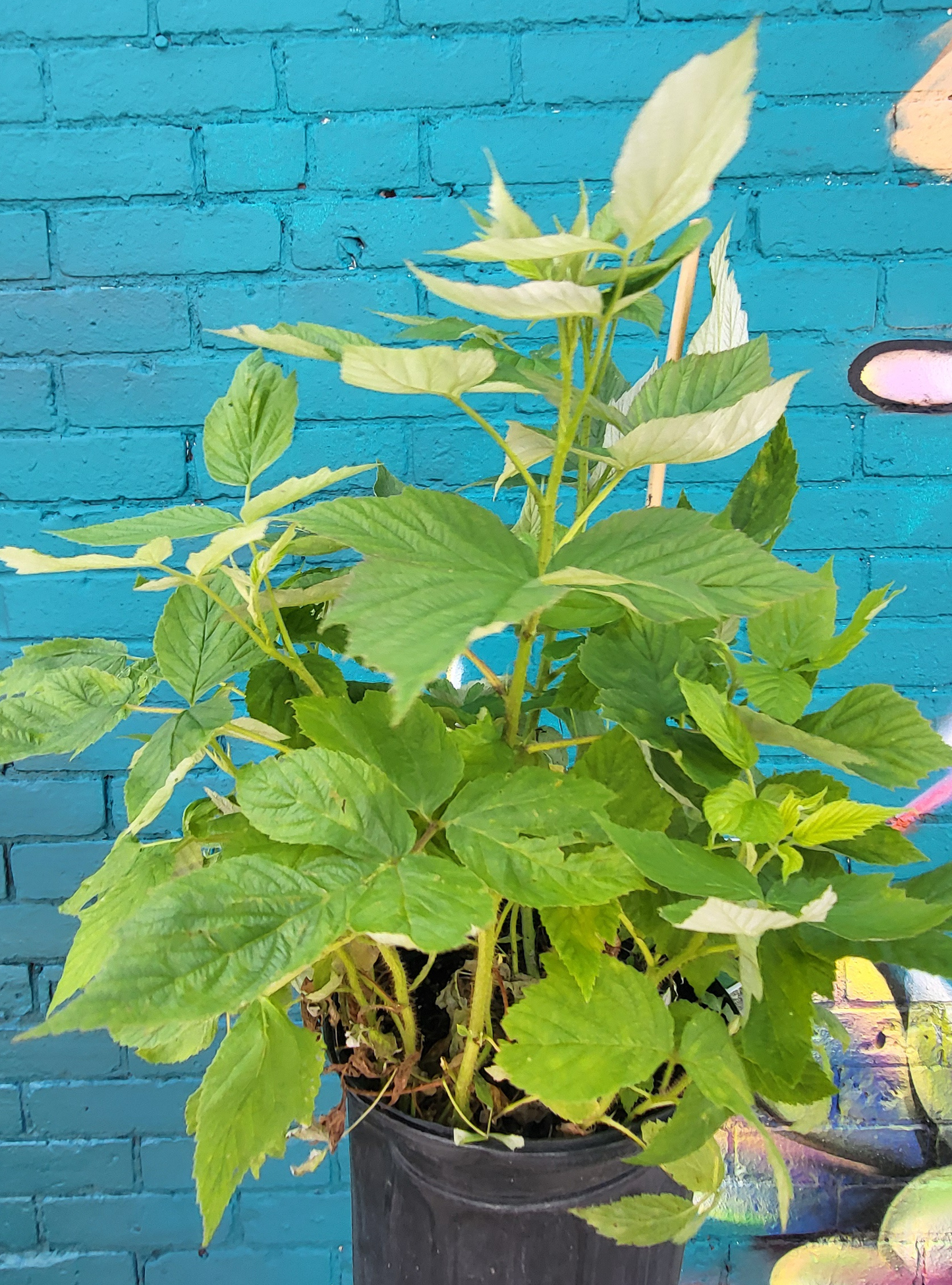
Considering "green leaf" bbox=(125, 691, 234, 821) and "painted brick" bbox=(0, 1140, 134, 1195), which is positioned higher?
"green leaf" bbox=(125, 691, 234, 821)

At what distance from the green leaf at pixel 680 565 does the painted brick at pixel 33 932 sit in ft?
3.10

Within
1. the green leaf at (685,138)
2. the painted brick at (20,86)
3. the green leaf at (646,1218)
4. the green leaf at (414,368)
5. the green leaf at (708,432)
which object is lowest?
the green leaf at (646,1218)

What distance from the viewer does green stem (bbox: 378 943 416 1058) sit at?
0.42m

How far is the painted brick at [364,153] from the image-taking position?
884mm

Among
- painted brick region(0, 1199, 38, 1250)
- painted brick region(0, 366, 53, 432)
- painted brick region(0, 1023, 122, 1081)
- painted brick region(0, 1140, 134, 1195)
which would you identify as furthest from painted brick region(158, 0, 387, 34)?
painted brick region(0, 1199, 38, 1250)

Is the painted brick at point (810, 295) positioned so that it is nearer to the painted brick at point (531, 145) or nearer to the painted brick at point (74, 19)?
the painted brick at point (531, 145)

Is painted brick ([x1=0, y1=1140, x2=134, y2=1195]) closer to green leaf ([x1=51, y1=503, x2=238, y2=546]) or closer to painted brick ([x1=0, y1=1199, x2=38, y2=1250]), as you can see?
painted brick ([x1=0, y1=1199, x2=38, y2=1250])

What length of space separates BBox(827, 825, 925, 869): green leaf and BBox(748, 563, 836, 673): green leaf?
8 centimetres

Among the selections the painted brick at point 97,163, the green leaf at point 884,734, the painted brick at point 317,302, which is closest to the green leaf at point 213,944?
the green leaf at point 884,734

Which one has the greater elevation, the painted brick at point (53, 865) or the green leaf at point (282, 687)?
the green leaf at point (282, 687)

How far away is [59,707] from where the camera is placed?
41cm

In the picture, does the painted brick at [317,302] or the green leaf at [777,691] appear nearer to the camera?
the green leaf at [777,691]

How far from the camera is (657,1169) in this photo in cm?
43

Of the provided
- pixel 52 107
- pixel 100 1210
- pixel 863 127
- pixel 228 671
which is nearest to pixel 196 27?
pixel 52 107
